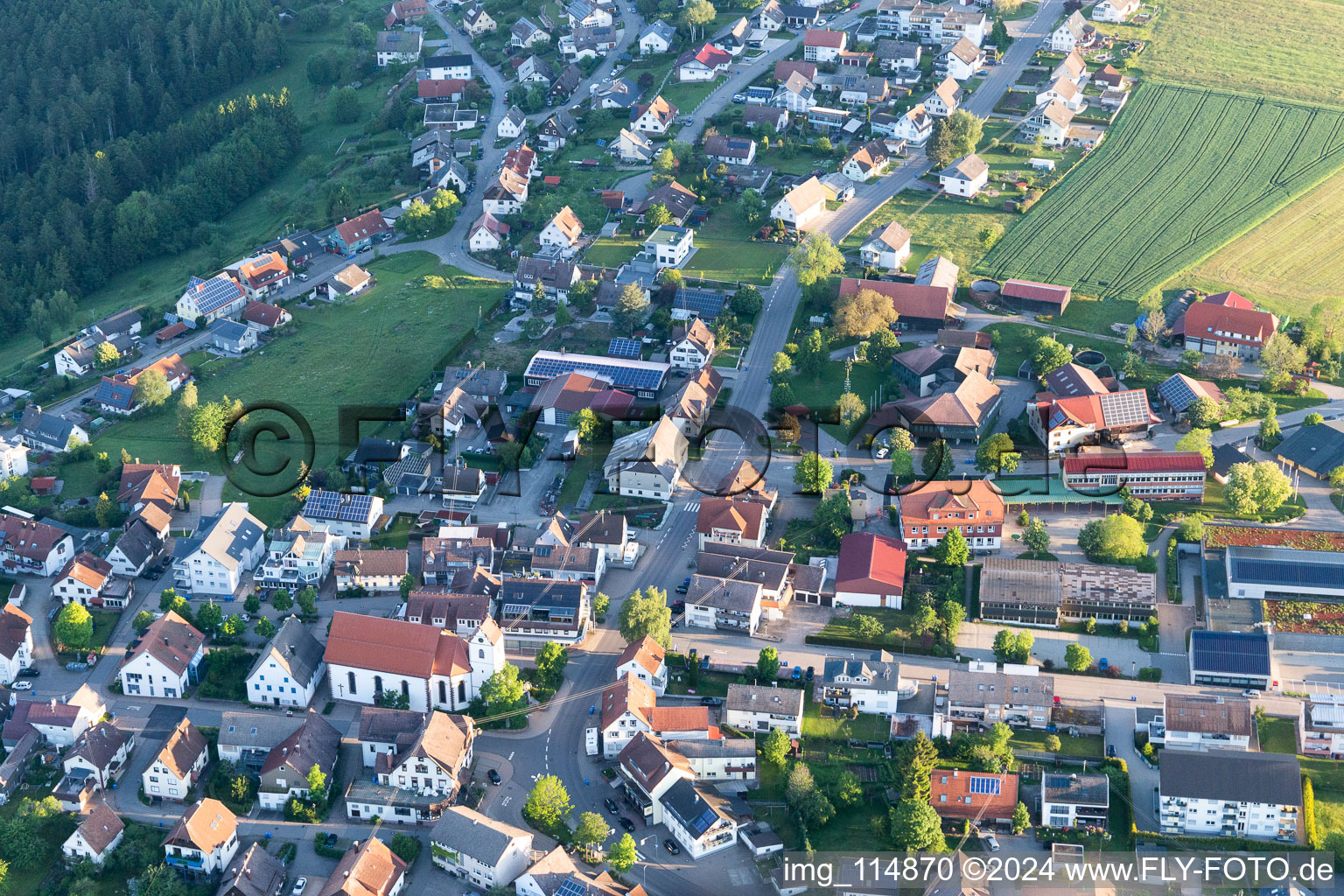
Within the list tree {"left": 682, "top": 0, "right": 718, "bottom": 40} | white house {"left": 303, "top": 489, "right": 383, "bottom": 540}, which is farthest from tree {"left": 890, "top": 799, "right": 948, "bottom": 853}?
tree {"left": 682, "top": 0, "right": 718, "bottom": 40}

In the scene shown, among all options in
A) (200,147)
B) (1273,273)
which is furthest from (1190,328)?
(200,147)

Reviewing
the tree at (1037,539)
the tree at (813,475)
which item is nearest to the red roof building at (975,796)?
the tree at (1037,539)

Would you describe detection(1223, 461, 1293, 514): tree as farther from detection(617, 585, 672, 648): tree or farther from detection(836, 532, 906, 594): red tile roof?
detection(617, 585, 672, 648): tree

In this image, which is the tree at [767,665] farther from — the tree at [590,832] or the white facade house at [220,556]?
the white facade house at [220,556]

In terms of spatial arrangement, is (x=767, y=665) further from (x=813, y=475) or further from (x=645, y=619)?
(x=813, y=475)

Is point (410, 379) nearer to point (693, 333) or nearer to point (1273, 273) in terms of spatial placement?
point (693, 333)

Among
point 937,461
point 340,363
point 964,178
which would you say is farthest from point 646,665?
point 964,178

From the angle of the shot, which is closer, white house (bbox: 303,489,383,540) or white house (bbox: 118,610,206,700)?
white house (bbox: 118,610,206,700)
